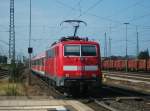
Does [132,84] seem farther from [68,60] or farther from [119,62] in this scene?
[119,62]

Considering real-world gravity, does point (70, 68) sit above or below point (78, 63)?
below

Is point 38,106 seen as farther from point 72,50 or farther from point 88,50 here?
point 88,50

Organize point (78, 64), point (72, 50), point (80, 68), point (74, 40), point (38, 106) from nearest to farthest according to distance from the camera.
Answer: point (38, 106) → point (80, 68) → point (78, 64) → point (72, 50) → point (74, 40)

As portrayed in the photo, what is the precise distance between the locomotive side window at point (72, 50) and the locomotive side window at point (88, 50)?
0.84ft

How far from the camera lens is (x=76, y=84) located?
22375mm

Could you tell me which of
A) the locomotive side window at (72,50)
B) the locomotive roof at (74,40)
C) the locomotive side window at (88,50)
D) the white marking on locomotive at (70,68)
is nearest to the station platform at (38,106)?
the white marking on locomotive at (70,68)

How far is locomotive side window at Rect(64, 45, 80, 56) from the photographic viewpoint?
908 inches

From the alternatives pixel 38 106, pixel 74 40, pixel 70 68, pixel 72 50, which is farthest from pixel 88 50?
pixel 38 106

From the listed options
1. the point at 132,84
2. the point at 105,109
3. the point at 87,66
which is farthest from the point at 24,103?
the point at 132,84

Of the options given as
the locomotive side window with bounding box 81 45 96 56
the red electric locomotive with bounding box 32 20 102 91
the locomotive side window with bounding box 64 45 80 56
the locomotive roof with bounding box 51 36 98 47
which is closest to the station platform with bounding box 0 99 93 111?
the red electric locomotive with bounding box 32 20 102 91

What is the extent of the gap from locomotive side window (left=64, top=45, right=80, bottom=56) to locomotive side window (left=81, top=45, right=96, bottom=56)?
26 cm

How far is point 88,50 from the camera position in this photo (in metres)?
23.2

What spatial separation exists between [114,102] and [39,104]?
357 centimetres

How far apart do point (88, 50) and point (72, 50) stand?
821 millimetres
